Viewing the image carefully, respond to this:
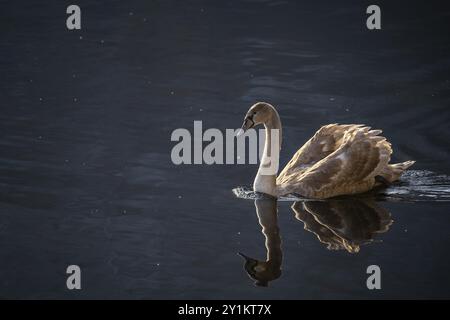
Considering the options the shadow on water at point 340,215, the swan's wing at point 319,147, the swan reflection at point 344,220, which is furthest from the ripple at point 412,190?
the swan's wing at point 319,147

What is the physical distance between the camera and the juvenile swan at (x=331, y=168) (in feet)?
46.6

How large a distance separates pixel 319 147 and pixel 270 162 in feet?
3.35

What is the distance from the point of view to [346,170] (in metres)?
14.2

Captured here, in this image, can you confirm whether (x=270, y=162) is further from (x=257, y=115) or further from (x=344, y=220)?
(x=344, y=220)

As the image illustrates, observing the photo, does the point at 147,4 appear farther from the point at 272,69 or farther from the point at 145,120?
the point at 145,120

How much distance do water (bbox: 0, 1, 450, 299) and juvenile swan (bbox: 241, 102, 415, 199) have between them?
0.28m

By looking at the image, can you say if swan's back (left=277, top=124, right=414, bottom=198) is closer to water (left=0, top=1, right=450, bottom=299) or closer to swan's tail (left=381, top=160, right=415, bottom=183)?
swan's tail (left=381, top=160, right=415, bottom=183)

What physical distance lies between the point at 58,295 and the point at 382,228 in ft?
15.1

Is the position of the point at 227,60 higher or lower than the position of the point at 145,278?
higher

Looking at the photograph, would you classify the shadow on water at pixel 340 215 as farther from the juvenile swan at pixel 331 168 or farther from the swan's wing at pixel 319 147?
the swan's wing at pixel 319 147

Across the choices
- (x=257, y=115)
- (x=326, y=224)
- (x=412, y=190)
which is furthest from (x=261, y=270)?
(x=412, y=190)

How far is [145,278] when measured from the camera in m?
11.4

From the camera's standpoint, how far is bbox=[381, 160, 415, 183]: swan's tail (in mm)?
14898

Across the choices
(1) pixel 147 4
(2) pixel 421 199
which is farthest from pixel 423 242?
(1) pixel 147 4
